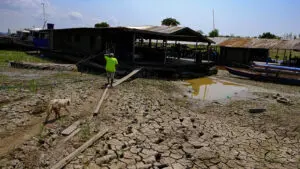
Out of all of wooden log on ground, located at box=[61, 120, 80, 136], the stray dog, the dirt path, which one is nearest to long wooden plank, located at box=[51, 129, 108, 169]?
wooden log on ground, located at box=[61, 120, 80, 136]

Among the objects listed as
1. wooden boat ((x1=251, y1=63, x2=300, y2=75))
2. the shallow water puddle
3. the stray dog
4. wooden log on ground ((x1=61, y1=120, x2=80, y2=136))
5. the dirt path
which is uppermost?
wooden boat ((x1=251, y1=63, x2=300, y2=75))

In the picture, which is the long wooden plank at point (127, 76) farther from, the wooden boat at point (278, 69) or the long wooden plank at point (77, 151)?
the wooden boat at point (278, 69)

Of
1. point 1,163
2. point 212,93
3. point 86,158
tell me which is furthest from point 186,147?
point 212,93

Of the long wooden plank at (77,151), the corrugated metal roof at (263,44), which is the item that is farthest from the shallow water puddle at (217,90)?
the corrugated metal roof at (263,44)

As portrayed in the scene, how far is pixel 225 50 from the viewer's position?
30.0m

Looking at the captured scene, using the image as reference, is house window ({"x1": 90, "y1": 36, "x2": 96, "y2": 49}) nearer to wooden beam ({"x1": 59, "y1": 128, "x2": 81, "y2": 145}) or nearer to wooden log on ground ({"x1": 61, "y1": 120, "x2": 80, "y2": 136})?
wooden log on ground ({"x1": 61, "y1": 120, "x2": 80, "y2": 136})

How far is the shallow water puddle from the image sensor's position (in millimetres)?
13634

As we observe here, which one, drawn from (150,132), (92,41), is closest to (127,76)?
(150,132)

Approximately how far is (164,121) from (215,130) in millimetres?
1688

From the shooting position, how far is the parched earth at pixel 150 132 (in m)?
5.77

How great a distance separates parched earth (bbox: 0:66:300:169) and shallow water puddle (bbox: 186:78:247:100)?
1870 millimetres

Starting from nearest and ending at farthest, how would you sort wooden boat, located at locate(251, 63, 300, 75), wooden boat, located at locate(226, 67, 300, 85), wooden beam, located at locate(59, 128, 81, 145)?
1. wooden beam, located at locate(59, 128, 81, 145)
2. wooden boat, located at locate(226, 67, 300, 85)
3. wooden boat, located at locate(251, 63, 300, 75)

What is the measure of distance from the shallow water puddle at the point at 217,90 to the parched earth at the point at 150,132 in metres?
1.87

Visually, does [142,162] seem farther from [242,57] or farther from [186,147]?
[242,57]
